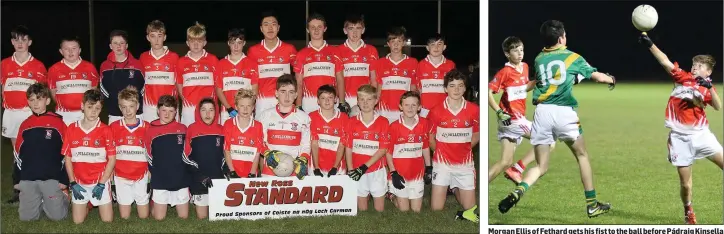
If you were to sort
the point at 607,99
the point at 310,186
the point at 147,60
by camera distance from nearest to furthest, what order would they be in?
1. the point at 310,186
2. the point at 147,60
3. the point at 607,99

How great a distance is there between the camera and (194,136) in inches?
213

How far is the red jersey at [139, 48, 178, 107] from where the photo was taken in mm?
6109

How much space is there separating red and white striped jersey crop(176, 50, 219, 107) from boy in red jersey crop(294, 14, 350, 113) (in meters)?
0.65

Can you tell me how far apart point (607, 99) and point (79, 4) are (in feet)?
45.3

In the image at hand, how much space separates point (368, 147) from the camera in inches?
223

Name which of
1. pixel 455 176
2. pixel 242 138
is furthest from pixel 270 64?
pixel 455 176

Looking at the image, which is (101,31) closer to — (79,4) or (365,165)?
(79,4)

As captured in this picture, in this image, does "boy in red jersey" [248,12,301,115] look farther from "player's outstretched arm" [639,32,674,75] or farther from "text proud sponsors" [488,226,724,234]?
"player's outstretched arm" [639,32,674,75]

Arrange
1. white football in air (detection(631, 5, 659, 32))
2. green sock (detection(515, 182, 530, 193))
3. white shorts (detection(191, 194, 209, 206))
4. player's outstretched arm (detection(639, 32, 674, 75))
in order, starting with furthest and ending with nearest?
white shorts (detection(191, 194, 209, 206)) → green sock (detection(515, 182, 530, 193)) → white football in air (detection(631, 5, 659, 32)) → player's outstretched arm (detection(639, 32, 674, 75))

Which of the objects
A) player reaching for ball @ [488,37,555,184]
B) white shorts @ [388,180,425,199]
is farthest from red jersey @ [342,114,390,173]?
player reaching for ball @ [488,37,555,184]

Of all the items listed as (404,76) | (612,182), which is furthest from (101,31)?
(612,182)

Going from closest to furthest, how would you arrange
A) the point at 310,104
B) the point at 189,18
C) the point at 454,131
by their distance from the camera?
the point at 454,131 < the point at 310,104 < the point at 189,18

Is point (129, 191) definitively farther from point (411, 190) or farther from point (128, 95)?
point (411, 190)

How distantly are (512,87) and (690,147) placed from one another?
1399mm
